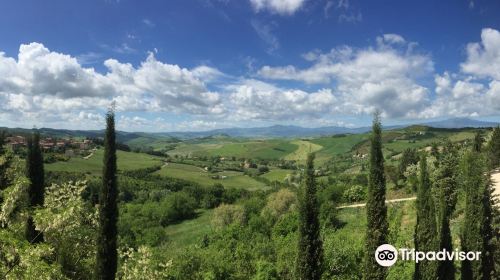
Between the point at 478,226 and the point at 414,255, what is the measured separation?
574 cm

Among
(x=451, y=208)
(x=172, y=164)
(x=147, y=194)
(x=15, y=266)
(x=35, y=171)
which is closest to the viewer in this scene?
(x=15, y=266)

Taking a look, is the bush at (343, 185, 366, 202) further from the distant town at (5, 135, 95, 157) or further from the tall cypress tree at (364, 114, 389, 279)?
the distant town at (5, 135, 95, 157)

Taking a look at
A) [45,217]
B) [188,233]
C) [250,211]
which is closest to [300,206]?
[45,217]

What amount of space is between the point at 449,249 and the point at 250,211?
47.8m

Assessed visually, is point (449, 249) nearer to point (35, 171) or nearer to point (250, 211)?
point (35, 171)

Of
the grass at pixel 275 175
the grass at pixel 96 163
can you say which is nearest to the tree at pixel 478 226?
the grass at pixel 96 163

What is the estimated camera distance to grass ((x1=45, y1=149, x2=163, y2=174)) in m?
102

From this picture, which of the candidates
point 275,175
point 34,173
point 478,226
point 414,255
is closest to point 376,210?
point 414,255

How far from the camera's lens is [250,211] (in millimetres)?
71562

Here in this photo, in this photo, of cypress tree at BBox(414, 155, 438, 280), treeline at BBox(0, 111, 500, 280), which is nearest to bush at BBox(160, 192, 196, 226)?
treeline at BBox(0, 111, 500, 280)

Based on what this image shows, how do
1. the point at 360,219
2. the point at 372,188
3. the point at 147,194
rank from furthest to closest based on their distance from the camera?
the point at 147,194 < the point at 360,219 < the point at 372,188

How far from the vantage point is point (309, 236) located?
21.8 metres

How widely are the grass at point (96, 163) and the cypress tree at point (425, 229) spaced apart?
91220mm

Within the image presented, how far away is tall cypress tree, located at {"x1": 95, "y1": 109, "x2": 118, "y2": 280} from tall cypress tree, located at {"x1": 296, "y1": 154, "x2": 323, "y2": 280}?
9976mm
